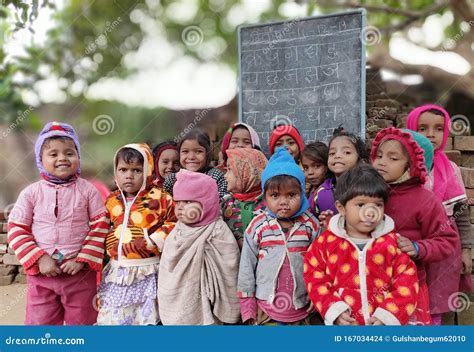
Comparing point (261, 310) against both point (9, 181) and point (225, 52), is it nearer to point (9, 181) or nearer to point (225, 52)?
point (9, 181)

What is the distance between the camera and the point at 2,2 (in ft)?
14.0

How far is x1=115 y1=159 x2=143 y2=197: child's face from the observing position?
2754mm

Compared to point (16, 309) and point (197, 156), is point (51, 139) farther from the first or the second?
point (16, 309)

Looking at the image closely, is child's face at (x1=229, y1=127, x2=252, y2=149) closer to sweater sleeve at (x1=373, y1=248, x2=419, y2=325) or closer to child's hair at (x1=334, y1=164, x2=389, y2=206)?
child's hair at (x1=334, y1=164, x2=389, y2=206)

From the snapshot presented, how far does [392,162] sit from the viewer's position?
251 cm

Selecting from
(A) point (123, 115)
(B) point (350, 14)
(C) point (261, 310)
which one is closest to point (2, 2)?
(A) point (123, 115)

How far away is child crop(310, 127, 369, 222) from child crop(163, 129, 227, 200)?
0.67 meters

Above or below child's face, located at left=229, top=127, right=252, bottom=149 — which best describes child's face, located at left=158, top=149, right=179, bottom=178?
below

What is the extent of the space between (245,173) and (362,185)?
2.68 ft

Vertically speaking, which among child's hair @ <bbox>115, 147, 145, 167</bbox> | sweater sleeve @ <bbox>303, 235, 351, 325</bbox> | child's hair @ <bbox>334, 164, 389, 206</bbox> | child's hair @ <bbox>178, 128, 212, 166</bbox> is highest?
child's hair @ <bbox>178, 128, 212, 166</bbox>

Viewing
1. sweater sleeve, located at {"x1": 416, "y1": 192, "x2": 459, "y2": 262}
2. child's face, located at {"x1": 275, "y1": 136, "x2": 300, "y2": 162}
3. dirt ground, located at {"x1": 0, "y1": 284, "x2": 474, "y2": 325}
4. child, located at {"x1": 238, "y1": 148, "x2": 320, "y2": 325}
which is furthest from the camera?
child's face, located at {"x1": 275, "y1": 136, "x2": 300, "y2": 162}

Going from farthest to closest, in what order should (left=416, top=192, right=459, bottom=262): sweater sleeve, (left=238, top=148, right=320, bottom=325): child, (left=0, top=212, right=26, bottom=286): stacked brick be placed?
1. (left=0, top=212, right=26, bottom=286): stacked brick
2. (left=238, top=148, right=320, bottom=325): child
3. (left=416, top=192, right=459, bottom=262): sweater sleeve

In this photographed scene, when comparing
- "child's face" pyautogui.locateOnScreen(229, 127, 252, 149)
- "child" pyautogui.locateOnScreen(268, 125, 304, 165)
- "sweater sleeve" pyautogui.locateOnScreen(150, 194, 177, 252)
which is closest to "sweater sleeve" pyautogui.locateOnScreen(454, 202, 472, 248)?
"child" pyautogui.locateOnScreen(268, 125, 304, 165)

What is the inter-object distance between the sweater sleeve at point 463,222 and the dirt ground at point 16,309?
59 centimetres
